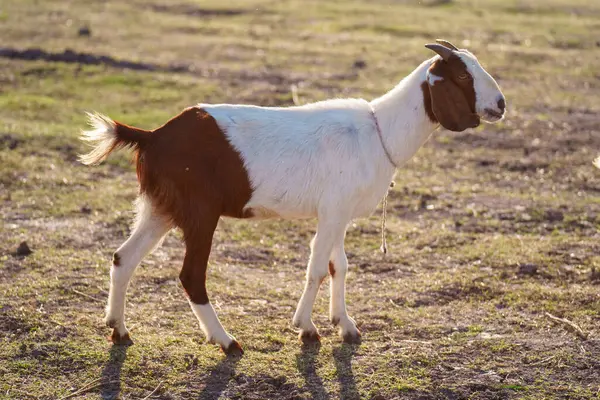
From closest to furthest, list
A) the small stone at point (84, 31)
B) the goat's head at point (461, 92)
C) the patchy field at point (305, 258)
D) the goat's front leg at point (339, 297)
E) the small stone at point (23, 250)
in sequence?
the patchy field at point (305, 258) < the goat's head at point (461, 92) < the goat's front leg at point (339, 297) < the small stone at point (23, 250) < the small stone at point (84, 31)

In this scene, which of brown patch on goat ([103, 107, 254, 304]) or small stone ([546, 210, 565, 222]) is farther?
small stone ([546, 210, 565, 222])

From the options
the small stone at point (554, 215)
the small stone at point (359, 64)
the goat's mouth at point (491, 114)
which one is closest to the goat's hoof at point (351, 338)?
the goat's mouth at point (491, 114)

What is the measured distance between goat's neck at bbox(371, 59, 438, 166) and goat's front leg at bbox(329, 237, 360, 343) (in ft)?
2.45

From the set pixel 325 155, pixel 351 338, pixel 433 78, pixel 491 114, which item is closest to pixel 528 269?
pixel 491 114

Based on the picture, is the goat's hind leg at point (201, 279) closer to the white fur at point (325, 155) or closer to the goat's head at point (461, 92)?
the white fur at point (325, 155)

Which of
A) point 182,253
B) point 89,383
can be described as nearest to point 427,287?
point 182,253

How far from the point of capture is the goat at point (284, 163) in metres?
5.75

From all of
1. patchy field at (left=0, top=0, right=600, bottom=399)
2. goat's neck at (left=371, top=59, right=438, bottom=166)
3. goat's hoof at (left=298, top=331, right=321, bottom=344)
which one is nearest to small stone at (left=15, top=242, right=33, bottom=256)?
patchy field at (left=0, top=0, right=600, bottom=399)

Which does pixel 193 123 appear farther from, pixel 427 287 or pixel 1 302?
pixel 427 287

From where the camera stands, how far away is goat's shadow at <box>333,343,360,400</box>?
5402 millimetres

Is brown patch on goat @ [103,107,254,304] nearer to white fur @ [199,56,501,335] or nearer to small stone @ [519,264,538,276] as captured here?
white fur @ [199,56,501,335]

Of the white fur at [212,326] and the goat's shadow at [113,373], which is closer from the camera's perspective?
the goat's shadow at [113,373]

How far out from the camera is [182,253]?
788cm

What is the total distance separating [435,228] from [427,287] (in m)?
1.62
